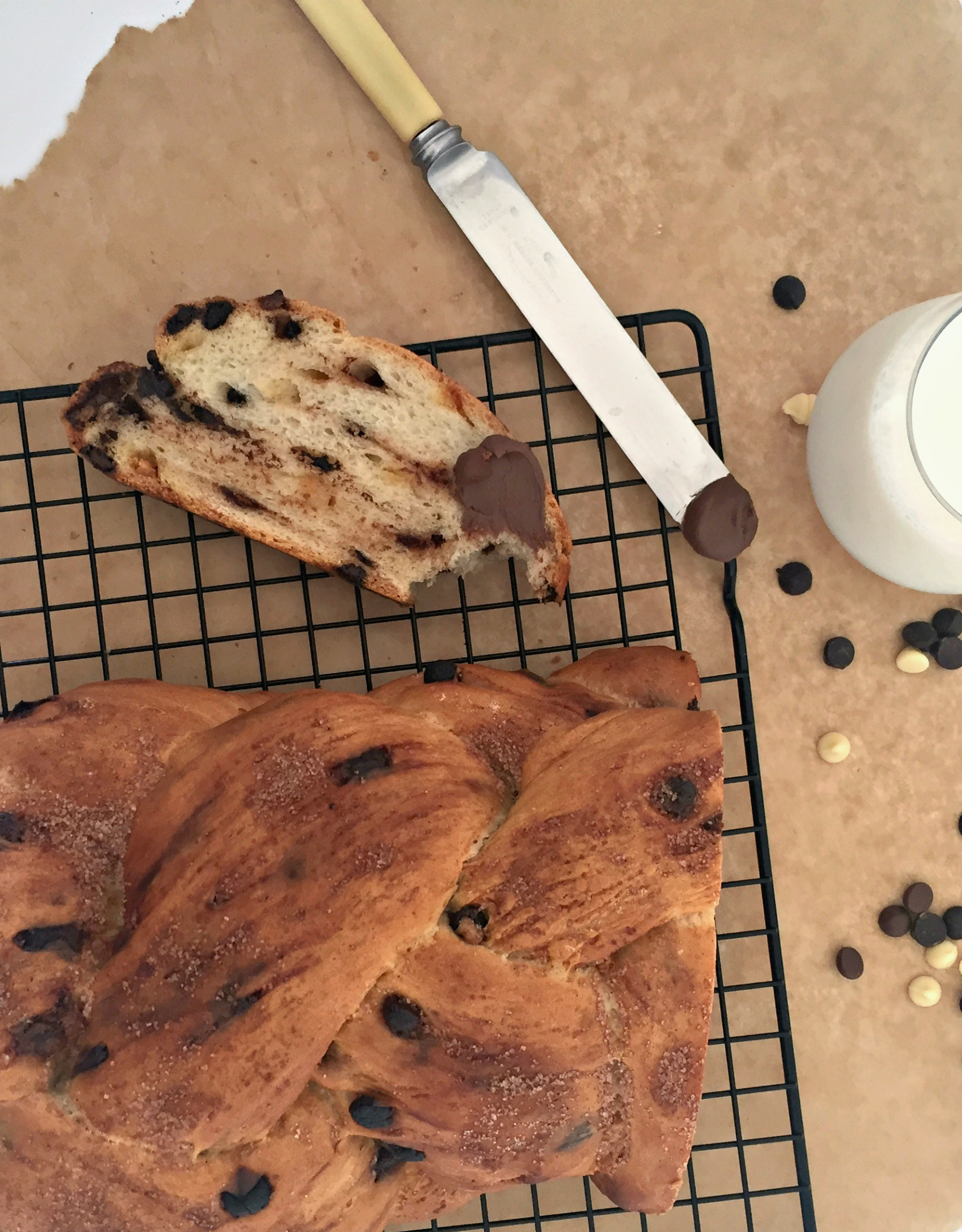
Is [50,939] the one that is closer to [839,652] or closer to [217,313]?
[217,313]

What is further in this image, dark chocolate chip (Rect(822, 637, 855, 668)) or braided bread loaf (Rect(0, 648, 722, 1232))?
dark chocolate chip (Rect(822, 637, 855, 668))

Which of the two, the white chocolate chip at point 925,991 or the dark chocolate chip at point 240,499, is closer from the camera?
the dark chocolate chip at point 240,499

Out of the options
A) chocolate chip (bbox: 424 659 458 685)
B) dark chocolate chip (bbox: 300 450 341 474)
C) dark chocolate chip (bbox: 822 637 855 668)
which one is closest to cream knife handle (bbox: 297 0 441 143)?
dark chocolate chip (bbox: 300 450 341 474)

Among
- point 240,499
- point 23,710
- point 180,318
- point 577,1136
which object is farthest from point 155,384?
point 577,1136

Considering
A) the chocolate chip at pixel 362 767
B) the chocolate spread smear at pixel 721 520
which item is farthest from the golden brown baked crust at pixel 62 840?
the chocolate spread smear at pixel 721 520

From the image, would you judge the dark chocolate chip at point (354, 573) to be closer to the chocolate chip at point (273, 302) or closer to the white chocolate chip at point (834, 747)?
the chocolate chip at point (273, 302)

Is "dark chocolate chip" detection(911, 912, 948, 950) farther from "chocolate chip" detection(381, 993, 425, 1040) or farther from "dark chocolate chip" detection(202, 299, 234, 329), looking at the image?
"dark chocolate chip" detection(202, 299, 234, 329)
